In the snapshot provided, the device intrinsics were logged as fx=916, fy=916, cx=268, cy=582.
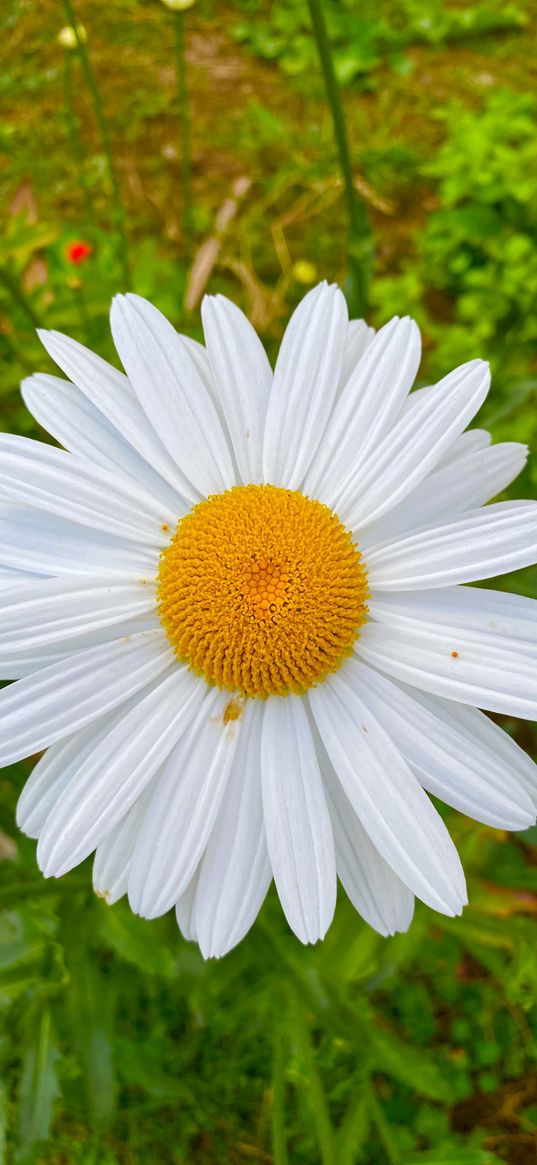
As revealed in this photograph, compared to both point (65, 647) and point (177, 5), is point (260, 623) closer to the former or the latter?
point (65, 647)

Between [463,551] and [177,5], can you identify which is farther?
[177,5]

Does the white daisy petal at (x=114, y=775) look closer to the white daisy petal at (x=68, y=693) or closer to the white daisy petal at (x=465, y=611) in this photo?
the white daisy petal at (x=68, y=693)

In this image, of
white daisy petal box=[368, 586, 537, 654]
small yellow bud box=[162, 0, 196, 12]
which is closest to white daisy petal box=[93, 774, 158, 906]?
white daisy petal box=[368, 586, 537, 654]

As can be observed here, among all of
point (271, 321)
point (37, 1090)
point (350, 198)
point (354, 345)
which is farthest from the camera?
point (271, 321)

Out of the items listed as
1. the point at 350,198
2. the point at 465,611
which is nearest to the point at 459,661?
the point at 465,611

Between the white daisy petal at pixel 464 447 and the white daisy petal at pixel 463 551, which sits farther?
the white daisy petal at pixel 464 447

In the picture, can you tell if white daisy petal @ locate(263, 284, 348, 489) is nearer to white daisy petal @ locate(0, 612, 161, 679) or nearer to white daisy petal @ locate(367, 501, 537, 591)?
white daisy petal @ locate(367, 501, 537, 591)

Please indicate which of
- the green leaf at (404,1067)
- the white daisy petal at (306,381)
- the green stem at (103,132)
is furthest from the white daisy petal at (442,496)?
the green stem at (103,132)
